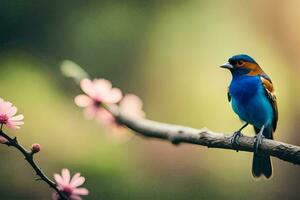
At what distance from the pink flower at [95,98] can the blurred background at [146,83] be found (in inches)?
2.6

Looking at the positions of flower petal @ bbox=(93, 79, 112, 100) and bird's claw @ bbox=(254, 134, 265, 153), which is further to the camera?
flower petal @ bbox=(93, 79, 112, 100)

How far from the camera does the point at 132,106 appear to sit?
0.86 metres

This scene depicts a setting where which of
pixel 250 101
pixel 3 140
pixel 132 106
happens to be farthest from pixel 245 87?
pixel 3 140

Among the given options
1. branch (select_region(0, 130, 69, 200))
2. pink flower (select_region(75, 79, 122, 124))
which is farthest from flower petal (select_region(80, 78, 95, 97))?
branch (select_region(0, 130, 69, 200))

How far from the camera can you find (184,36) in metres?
0.98

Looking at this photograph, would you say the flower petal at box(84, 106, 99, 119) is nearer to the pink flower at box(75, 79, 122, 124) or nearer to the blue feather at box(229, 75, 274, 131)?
the pink flower at box(75, 79, 122, 124)

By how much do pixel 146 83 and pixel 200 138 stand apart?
275 millimetres

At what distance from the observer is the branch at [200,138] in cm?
61

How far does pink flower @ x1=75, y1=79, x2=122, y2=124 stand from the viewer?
79 cm

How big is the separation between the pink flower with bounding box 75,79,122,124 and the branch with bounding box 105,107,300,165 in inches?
0.7

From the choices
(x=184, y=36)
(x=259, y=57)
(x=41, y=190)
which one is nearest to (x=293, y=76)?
(x=259, y=57)

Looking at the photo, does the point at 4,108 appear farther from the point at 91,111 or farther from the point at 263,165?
the point at 263,165

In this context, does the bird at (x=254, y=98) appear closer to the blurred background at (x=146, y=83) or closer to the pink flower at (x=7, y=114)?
the blurred background at (x=146, y=83)

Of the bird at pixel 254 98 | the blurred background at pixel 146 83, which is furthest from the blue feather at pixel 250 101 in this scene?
the blurred background at pixel 146 83
